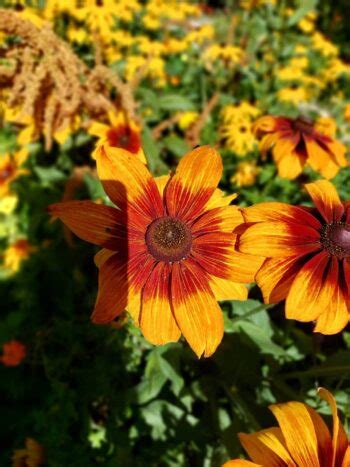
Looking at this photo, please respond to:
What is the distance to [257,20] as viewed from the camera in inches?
143

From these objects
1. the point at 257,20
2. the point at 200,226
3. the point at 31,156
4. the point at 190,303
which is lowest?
the point at 31,156

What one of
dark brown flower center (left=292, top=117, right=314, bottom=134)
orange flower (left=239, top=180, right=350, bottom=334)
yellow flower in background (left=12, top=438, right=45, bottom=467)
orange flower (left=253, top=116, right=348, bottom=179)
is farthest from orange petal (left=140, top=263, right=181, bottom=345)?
yellow flower in background (left=12, top=438, right=45, bottom=467)

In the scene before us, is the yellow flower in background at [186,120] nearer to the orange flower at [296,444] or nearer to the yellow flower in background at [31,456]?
the yellow flower in background at [31,456]

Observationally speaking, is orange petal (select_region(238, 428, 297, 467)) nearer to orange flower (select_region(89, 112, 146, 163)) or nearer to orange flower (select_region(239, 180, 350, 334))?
orange flower (select_region(239, 180, 350, 334))

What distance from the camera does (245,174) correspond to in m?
2.03

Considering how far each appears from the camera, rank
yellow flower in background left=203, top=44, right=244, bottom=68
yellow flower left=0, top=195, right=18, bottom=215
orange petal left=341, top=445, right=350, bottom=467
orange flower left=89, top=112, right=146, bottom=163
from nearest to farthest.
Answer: orange petal left=341, top=445, right=350, bottom=467 < orange flower left=89, top=112, right=146, bottom=163 < yellow flower left=0, top=195, right=18, bottom=215 < yellow flower in background left=203, top=44, right=244, bottom=68

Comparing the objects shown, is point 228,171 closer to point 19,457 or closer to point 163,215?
point 163,215

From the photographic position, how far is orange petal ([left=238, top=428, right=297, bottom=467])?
0.86 metres

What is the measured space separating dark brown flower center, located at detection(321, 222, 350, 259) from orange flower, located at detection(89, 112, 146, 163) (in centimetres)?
106

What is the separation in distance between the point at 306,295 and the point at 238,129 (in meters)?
1.64

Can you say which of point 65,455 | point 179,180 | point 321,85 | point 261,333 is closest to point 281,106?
point 321,85

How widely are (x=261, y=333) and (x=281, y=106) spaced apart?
207 cm

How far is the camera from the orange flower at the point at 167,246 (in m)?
0.95

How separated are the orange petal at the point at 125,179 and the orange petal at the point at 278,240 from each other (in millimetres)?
269
